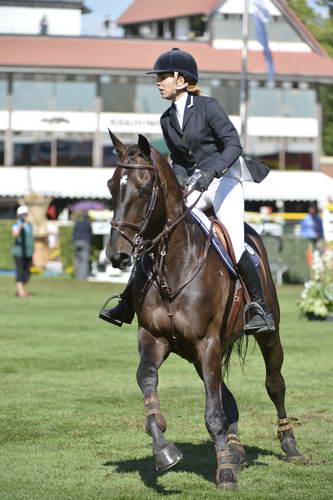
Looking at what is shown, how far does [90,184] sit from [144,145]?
162ft

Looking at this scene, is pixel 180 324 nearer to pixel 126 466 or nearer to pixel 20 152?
pixel 126 466

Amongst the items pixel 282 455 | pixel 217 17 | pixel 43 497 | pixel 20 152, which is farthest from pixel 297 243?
pixel 217 17

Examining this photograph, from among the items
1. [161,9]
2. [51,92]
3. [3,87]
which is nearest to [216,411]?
[51,92]

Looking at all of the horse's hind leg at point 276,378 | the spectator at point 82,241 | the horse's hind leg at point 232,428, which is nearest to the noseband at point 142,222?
the horse's hind leg at point 232,428

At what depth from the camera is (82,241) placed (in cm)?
3219

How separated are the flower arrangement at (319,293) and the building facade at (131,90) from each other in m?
36.9

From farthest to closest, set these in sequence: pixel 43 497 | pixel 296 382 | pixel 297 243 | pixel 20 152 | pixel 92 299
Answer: pixel 20 152 → pixel 297 243 → pixel 92 299 → pixel 296 382 → pixel 43 497

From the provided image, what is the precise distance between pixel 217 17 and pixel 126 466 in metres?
57.3

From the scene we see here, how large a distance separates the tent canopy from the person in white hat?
91.3ft

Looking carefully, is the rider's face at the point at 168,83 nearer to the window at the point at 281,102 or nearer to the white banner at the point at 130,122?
the white banner at the point at 130,122

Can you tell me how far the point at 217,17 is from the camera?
63312 mm

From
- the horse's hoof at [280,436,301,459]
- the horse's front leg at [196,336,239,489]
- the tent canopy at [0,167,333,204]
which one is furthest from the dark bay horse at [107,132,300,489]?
the tent canopy at [0,167,333,204]

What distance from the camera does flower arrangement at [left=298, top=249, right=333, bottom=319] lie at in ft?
69.2

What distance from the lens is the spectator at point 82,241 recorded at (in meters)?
32.0
